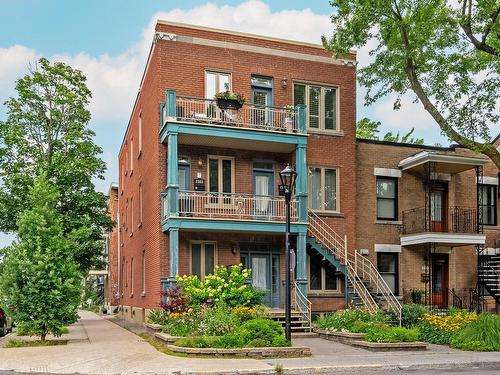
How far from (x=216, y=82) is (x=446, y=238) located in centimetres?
1041

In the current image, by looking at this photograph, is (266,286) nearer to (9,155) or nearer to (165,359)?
(165,359)

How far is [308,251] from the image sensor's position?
22.8 metres

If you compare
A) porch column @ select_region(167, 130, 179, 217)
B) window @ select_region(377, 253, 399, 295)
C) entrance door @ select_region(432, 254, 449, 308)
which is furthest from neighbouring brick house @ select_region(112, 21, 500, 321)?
entrance door @ select_region(432, 254, 449, 308)

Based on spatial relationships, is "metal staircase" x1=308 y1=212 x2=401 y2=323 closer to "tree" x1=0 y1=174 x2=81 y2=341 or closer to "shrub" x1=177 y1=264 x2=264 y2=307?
"shrub" x1=177 y1=264 x2=264 y2=307

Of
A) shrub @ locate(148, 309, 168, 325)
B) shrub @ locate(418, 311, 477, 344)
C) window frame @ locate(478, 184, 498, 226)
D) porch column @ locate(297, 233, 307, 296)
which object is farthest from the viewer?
window frame @ locate(478, 184, 498, 226)

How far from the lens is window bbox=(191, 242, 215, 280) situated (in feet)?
71.6

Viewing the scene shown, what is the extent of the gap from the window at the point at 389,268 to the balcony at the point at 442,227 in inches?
30.2

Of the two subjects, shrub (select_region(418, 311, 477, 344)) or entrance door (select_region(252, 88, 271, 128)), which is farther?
entrance door (select_region(252, 88, 271, 128))

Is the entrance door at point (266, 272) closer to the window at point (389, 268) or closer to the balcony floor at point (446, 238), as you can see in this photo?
the window at point (389, 268)

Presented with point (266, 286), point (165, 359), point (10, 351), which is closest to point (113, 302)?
point (266, 286)

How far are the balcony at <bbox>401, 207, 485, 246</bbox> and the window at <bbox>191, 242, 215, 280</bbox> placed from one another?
7.86 m

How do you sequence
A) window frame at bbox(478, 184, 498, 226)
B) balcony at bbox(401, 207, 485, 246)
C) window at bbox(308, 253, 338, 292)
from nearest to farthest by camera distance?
window at bbox(308, 253, 338, 292), balcony at bbox(401, 207, 485, 246), window frame at bbox(478, 184, 498, 226)

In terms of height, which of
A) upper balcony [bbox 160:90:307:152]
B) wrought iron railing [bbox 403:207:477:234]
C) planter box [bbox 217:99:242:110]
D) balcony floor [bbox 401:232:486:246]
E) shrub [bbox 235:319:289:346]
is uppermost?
planter box [bbox 217:99:242:110]

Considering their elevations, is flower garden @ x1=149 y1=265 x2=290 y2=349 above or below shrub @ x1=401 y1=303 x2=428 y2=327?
above
